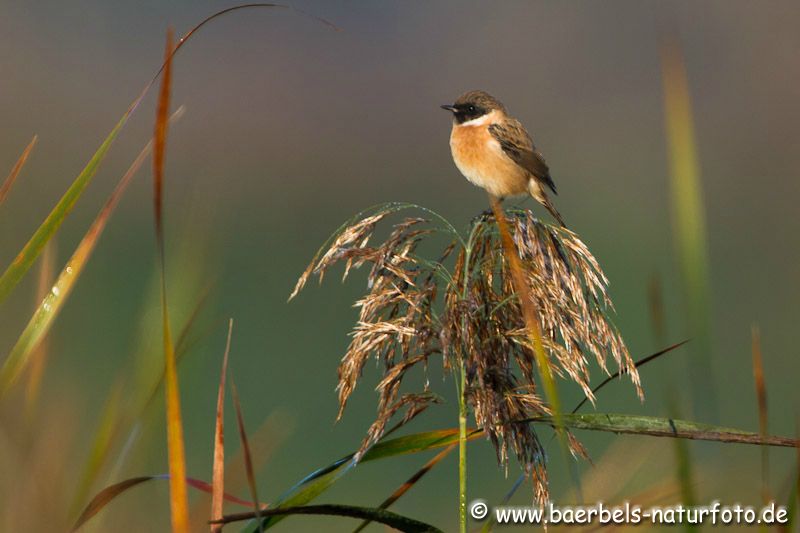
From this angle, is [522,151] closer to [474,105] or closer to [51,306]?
[474,105]

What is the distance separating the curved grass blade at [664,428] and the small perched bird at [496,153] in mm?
2583

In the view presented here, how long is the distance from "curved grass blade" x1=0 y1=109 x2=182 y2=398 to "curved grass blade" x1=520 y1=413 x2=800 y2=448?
69 cm

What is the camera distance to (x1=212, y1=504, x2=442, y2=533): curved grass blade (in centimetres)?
136

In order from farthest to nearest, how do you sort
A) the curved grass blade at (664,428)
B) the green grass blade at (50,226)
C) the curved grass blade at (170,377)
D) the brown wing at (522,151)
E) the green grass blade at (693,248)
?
1. the brown wing at (522,151)
2. the green grass blade at (50,226)
3. the curved grass blade at (664,428)
4. the curved grass blade at (170,377)
5. the green grass blade at (693,248)

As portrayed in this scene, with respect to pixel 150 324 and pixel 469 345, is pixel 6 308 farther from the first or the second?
pixel 469 345

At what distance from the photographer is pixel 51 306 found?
1.56 m

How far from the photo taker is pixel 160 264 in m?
1.30

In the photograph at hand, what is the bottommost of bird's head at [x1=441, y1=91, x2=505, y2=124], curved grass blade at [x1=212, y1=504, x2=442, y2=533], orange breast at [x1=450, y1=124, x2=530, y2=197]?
curved grass blade at [x1=212, y1=504, x2=442, y2=533]

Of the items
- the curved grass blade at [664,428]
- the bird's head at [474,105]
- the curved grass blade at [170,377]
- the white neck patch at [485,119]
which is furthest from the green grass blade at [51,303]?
the white neck patch at [485,119]

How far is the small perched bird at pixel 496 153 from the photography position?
4059 millimetres

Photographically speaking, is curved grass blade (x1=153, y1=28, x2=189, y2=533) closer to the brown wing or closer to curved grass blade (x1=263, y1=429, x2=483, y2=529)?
curved grass blade (x1=263, y1=429, x2=483, y2=529)

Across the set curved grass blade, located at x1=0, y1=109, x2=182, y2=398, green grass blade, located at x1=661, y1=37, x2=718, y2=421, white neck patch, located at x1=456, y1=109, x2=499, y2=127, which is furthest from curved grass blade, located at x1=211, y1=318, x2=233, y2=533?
white neck patch, located at x1=456, y1=109, x2=499, y2=127

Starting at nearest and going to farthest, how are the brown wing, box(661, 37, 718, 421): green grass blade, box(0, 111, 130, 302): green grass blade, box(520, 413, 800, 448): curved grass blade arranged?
box(661, 37, 718, 421): green grass blade
box(520, 413, 800, 448): curved grass blade
box(0, 111, 130, 302): green grass blade
the brown wing

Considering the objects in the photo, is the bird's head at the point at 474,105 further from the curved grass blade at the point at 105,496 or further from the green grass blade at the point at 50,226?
the curved grass blade at the point at 105,496
